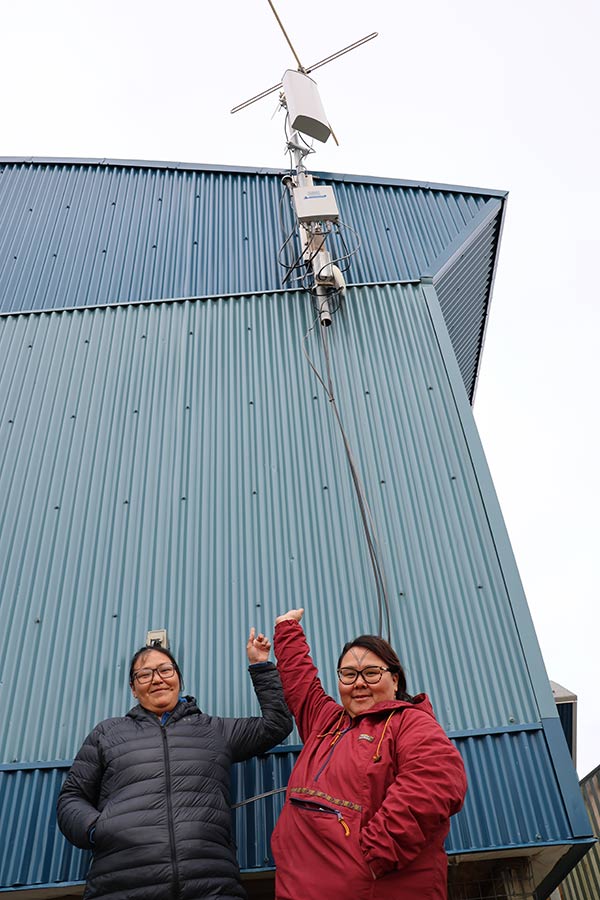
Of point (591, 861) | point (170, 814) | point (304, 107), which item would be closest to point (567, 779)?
point (170, 814)

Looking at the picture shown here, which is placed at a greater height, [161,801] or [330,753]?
[330,753]

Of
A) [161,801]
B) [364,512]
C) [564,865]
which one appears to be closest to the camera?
[161,801]

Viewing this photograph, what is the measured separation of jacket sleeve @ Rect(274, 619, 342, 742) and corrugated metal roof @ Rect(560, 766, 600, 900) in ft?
18.6

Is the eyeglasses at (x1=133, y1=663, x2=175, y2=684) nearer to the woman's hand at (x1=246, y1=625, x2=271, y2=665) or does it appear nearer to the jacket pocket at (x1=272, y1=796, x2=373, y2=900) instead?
the woman's hand at (x1=246, y1=625, x2=271, y2=665)

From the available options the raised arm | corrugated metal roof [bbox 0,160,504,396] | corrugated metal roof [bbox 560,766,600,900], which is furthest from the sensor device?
corrugated metal roof [bbox 560,766,600,900]

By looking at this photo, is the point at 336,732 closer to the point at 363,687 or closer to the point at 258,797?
the point at 363,687

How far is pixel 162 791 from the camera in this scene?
3162 millimetres

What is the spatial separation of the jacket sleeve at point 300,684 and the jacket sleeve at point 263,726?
4.2 inches

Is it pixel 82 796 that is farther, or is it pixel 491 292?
pixel 491 292

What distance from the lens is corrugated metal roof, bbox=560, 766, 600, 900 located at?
26.2 ft

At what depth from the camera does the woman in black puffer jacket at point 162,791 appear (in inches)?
116

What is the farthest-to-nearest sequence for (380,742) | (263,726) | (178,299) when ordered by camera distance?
1. (178,299)
2. (263,726)
3. (380,742)

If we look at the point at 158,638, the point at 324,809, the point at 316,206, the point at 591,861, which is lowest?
the point at 591,861

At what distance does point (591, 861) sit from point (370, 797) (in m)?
7.07
